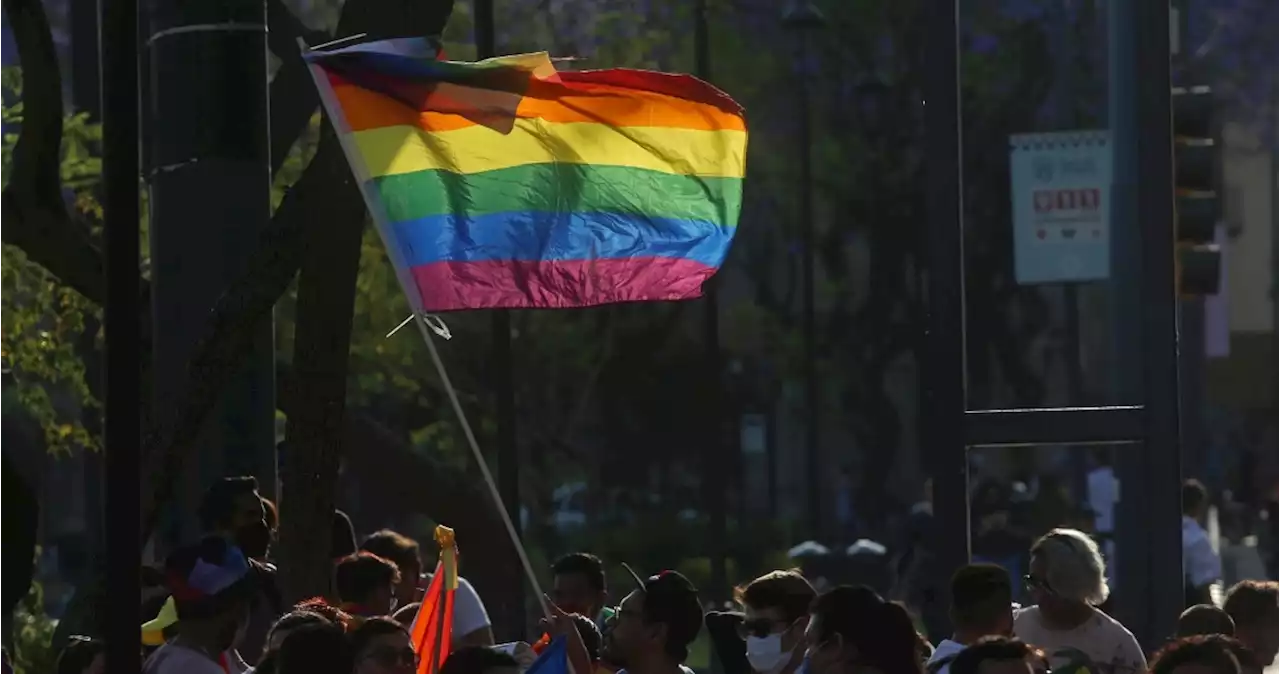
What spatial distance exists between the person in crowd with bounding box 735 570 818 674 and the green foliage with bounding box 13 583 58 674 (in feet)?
21.7

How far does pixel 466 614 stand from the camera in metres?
8.55

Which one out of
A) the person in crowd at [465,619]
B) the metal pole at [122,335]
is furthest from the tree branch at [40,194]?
the metal pole at [122,335]

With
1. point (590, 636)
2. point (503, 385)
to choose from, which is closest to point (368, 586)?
point (590, 636)

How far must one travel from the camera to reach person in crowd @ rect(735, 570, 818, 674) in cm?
697

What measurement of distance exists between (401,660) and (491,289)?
1315mm

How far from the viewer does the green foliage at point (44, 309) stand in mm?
13781

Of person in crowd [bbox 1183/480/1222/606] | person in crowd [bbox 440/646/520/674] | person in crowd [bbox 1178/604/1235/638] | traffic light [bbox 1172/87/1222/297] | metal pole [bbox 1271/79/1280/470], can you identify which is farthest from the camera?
metal pole [bbox 1271/79/1280/470]

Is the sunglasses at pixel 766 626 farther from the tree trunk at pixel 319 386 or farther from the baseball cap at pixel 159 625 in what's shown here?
the tree trunk at pixel 319 386

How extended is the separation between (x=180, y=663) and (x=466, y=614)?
6.61ft

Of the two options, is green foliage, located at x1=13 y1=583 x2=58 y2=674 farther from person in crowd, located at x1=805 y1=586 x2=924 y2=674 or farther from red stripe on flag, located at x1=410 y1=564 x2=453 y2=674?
person in crowd, located at x1=805 y1=586 x2=924 y2=674

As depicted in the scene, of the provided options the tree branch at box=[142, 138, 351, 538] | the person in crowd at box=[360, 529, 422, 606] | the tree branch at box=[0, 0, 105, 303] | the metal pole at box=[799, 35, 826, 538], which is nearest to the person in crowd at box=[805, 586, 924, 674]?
the tree branch at box=[142, 138, 351, 538]

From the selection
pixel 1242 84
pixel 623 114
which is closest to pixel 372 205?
pixel 623 114

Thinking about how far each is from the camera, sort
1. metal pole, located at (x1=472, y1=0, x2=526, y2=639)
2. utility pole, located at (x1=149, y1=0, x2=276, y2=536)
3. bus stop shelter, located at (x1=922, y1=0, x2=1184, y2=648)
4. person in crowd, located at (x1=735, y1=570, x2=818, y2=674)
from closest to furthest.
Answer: person in crowd, located at (x1=735, y1=570, x2=818, y2=674) < utility pole, located at (x1=149, y1=0, x2=276, y2=536) < bus stop shelter, located at (x1=922, y1=0, x2=1184, y2=648) < metal pole, located at (x1=472, y1=0, x2=526, y2=639)

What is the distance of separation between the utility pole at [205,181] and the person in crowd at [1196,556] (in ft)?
24.2
